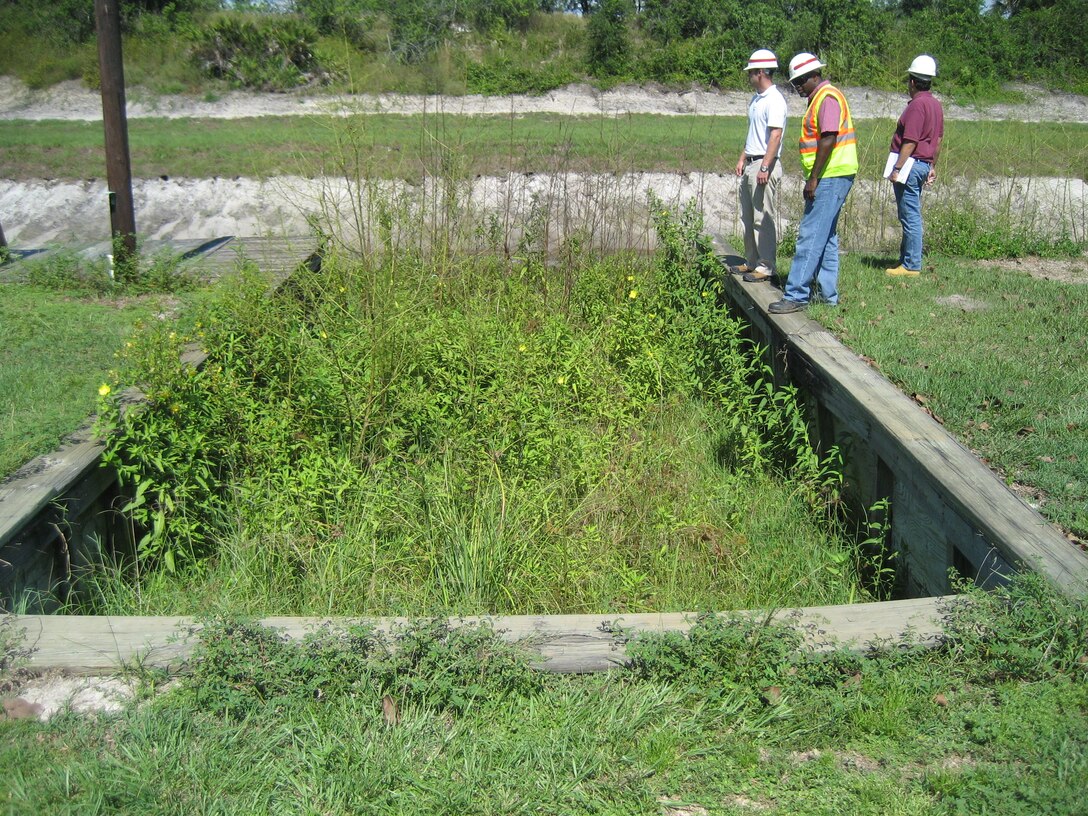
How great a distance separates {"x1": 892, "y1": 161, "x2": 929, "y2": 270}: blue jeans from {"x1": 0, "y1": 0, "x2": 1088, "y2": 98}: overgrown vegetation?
19.0m

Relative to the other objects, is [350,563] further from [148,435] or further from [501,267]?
[501,267]

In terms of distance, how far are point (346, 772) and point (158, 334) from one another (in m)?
3.12

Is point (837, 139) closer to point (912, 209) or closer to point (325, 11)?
point (912, 209)

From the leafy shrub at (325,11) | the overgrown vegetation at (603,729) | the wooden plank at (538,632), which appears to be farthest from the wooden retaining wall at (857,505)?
the leafy shrub at (325,11)

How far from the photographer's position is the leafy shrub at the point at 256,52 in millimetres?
27812

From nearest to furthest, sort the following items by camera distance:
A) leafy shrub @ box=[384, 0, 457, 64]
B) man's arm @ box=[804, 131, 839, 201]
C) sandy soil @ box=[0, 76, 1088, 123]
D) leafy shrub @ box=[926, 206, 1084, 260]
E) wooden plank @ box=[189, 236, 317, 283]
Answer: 1. man's arm @ box=[804, 131, 839, 201]
2. wooden plank @ box=[189, 236, 317, 283]
3. leafy shrub @ box=[384, 0, 457, 64]
4. leafy shrub @ box=[926, 206, 1084, 260]
5. sandy soil @ box=[0, 76, 1088, 123]

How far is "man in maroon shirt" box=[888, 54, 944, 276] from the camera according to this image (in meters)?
8.31

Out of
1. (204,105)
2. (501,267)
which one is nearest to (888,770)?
(501,267)

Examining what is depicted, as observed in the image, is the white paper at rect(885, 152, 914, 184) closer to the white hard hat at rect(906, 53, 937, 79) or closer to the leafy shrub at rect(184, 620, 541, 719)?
the white hard hat at rect(906, 53, 937, 79)

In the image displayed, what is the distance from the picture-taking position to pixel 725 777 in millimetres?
3137

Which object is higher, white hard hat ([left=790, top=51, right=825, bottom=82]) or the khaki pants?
white hard hat ([left=790, top=51, right=825, bottom=82])

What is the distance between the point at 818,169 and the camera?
7.25m

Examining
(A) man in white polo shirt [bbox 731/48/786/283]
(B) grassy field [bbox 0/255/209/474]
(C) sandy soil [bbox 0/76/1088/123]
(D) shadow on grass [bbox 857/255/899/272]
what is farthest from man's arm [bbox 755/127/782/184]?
(C) sandy soil [bbox 0/76/1088/123]

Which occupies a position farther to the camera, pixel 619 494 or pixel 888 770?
pixel 619 494
